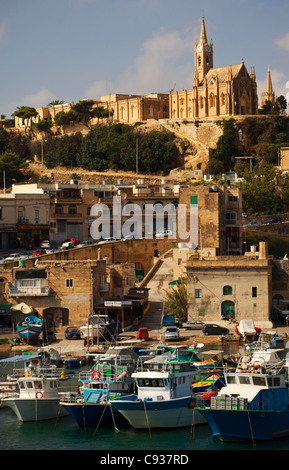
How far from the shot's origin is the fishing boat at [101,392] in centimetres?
3709

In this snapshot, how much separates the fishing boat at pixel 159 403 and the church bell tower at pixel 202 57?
9356cm

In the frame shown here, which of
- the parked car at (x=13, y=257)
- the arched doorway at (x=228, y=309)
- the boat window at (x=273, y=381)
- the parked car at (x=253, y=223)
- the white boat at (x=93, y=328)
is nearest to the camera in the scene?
the boat window at (x=273, y=381)

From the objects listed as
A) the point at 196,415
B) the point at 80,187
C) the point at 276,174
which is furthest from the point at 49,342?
the point at 276,174

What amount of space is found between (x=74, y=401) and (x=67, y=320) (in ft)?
66.2

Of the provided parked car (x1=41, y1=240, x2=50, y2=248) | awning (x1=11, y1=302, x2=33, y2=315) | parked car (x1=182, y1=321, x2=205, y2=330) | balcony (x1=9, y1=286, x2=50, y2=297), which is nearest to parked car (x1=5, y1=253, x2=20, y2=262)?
parked car (x1=41, y1=240, x2=50, y2=248)

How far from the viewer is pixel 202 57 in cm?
12838

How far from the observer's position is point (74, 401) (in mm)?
37656

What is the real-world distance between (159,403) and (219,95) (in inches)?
3458

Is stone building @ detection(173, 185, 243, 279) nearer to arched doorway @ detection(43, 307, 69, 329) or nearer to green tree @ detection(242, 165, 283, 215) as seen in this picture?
arched doorway @ detection(43, 307, 69, 329)

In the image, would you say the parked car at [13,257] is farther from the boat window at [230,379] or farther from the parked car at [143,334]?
the boat window at [230,379]

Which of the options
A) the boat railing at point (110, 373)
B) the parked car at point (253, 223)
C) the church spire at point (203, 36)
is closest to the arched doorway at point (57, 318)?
the boat railing at point (110, 373)

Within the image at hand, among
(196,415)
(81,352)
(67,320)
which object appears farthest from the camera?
(67,320)

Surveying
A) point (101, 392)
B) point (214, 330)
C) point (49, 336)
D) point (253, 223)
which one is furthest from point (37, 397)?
point (253, 223)
